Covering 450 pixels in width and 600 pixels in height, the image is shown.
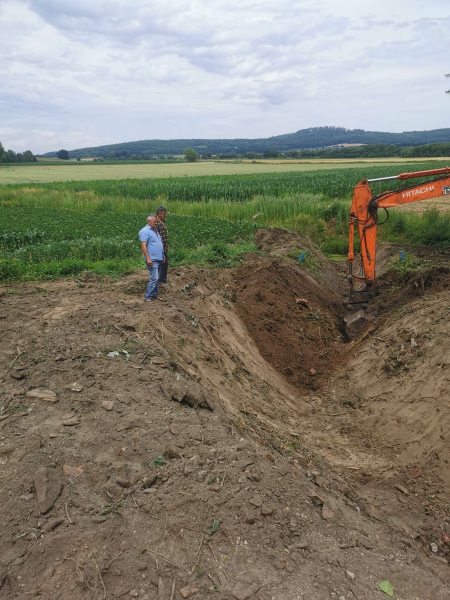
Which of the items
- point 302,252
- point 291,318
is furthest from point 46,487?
point 302,252

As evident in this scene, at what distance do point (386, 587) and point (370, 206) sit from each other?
8.05 metres

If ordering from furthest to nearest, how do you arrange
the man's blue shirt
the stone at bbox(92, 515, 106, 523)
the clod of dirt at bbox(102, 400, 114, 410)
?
the man's blue shirt
the clod of dirt at bbox(102, 400, 114, 410)
the stone at bbox(92, 515, 106, 523)

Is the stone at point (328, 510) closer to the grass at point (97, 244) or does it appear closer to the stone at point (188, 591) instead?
the stone at point (188, 591)

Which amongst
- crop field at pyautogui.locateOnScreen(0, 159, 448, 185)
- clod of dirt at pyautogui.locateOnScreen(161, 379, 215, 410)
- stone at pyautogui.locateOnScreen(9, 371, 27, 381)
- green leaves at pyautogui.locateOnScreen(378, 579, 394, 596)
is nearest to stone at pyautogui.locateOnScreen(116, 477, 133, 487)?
clod of dirt at pyautogui.locateOnScreen(161, 379, 215, 410)

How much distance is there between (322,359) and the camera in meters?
9.56

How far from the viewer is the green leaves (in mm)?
3479

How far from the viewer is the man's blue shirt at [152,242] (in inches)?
342

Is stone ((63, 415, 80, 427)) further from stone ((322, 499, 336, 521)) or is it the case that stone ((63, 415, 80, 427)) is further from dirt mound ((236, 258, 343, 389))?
dirt mound ((236, 258, 343, 389))

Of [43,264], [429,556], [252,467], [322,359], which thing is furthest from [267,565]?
[43,264]

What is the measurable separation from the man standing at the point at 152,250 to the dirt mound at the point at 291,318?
2130 millimetres

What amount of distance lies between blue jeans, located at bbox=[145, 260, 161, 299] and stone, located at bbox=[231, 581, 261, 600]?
6174 mm

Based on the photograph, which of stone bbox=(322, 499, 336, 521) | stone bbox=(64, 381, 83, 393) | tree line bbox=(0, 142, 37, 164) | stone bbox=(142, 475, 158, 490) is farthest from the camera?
tree line bbox=(0, 142, 37, 164)

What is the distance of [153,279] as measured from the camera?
349 inches

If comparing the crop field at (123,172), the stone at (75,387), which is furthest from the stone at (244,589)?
the crop field at (123,172)
